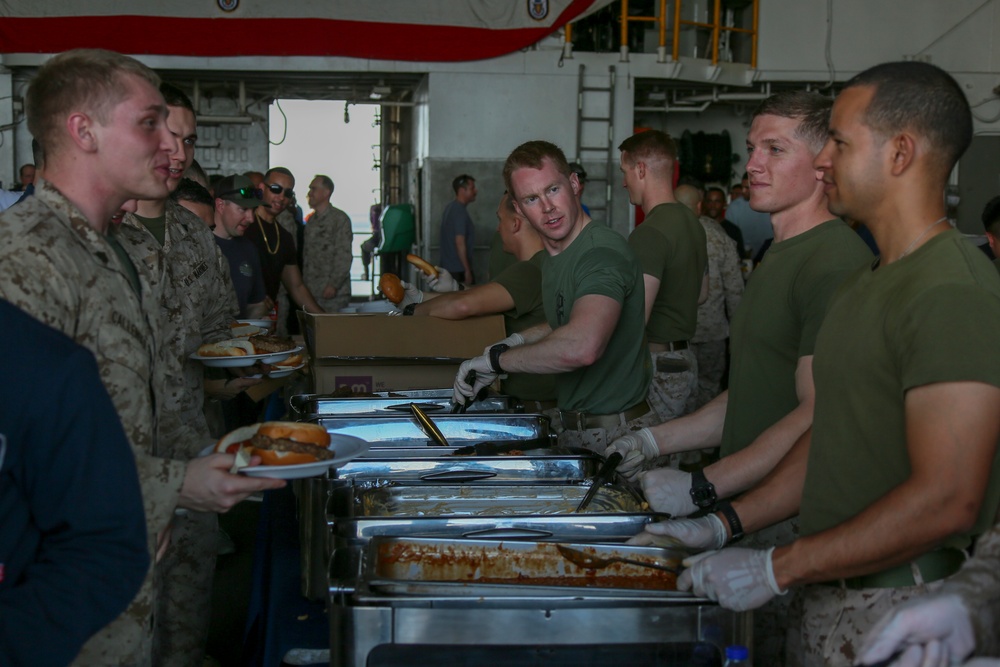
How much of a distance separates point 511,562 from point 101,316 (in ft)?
2.43

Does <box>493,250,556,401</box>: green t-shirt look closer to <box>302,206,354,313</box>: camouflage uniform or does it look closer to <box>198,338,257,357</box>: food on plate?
<box>198,338,257,357</box>: food on plate

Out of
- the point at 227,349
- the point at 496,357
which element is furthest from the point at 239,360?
the point at 496,357

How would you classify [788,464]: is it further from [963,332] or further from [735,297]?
[735,297]

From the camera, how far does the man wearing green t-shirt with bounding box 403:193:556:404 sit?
136 inches

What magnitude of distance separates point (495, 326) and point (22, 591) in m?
2.33

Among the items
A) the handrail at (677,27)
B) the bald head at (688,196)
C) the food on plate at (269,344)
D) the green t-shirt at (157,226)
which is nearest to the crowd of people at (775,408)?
the food on plate at (269,344)

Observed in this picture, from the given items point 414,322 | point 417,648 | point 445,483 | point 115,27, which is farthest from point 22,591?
point 115,27

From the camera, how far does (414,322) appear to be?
344 centimetres

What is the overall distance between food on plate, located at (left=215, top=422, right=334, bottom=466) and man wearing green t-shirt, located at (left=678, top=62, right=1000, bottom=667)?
620mm

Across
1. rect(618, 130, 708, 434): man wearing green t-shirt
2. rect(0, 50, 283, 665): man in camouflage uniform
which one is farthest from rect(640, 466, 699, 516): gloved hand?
rect(618, 130, 708, 434): man wearing green t-shirt

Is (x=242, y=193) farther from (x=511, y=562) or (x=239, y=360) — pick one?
(x=511, y=562)

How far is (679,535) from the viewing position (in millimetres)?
1646

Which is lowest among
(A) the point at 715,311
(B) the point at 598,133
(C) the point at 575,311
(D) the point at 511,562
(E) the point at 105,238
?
(D) the point at 511,562

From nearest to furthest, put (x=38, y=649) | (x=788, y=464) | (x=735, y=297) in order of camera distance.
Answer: (x=38, y=649) < (x=788, y=464) < (x=735, y=297)
